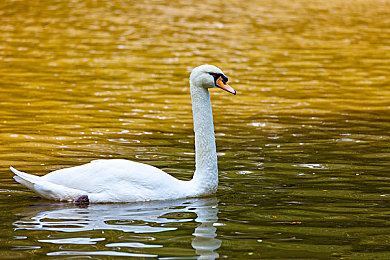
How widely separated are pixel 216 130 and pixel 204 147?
4.61 metres

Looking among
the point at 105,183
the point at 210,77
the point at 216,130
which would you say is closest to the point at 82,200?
the point at 105,183

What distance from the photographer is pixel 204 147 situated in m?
9.91

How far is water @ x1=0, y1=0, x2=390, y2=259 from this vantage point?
25.7 feet

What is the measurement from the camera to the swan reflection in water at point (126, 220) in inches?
296

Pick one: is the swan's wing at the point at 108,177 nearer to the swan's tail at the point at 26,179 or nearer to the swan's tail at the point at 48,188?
the swan's tail at the point at 48,188

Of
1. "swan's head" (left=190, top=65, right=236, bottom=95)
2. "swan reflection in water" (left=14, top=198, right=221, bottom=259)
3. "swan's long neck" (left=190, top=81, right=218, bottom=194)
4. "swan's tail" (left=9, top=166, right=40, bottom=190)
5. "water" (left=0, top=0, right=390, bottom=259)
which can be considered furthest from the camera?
"swan's head" (left=190, top=65, right=236, bottom=95)

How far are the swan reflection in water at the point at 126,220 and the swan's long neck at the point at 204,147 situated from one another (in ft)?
0.84

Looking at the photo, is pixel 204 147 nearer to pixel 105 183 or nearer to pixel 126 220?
pixel 105 183

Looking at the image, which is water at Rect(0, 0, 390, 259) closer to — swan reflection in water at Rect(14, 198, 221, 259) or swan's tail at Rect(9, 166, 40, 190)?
swan reflection in water at Rect(14, 198, 221, 259)

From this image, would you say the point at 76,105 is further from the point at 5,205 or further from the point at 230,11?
the point at 230,11

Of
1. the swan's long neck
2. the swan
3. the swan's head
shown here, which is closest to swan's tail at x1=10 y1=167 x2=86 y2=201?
the swan

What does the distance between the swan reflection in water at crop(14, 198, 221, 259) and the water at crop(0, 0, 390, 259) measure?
2 centimetres

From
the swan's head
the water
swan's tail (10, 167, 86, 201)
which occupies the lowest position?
the water

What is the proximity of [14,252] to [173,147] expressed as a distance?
5818mm
